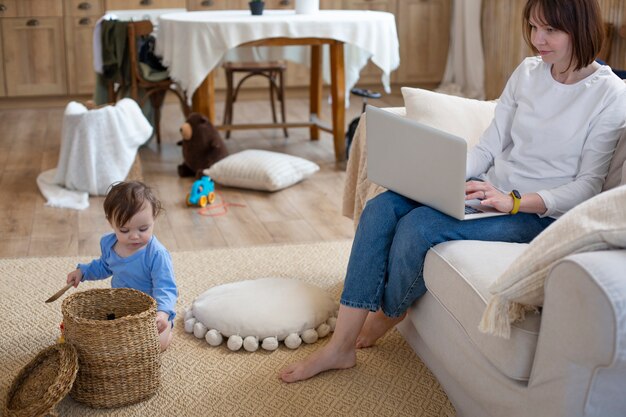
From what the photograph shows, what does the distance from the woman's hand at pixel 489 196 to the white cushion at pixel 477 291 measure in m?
0.08

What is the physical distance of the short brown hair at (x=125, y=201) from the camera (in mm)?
2057

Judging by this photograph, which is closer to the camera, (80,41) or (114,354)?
(114,354)

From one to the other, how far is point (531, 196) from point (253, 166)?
202 centimetres

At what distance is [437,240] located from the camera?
1.86 m

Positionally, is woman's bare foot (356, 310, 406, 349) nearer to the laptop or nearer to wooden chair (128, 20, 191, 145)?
the laptop

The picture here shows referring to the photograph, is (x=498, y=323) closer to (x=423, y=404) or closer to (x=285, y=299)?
(x=423, y=404)

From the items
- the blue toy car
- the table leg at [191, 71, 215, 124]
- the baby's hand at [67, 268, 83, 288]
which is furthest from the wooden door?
the baby's hand at [67, 268, 83, 288]

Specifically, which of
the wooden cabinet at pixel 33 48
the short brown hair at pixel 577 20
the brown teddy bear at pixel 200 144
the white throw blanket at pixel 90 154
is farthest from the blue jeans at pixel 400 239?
the wooden cabinet at pixel 33 48

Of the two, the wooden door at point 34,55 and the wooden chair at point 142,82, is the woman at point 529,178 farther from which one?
the wooden door at point 34,55

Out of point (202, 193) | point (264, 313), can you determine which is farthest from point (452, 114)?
point (202, 193)

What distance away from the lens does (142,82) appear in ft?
14.4

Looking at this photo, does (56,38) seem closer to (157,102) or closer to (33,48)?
(33,48)

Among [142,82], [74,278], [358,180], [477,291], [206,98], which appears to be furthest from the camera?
[142,82]

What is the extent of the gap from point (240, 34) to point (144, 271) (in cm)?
196
